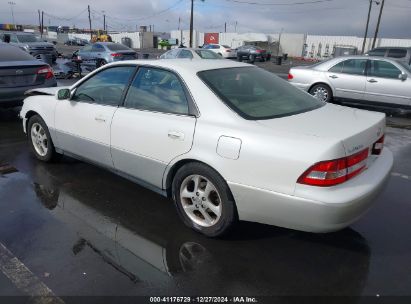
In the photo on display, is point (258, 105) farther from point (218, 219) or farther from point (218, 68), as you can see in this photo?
point (218, 219)

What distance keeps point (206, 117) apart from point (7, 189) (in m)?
2.63

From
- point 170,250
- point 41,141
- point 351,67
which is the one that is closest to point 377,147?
point 170,250

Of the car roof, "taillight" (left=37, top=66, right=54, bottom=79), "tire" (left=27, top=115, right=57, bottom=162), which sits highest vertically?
the car roof

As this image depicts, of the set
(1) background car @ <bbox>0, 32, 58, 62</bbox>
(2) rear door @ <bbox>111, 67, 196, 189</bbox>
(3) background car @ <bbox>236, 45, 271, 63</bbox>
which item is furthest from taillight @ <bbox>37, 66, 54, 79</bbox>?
(3) background car @ <bbox>236, 45, 271, 63</bbox>

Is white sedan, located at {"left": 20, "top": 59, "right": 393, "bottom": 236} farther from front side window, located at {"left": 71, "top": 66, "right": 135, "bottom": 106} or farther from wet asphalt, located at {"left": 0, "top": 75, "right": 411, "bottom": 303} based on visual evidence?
wet asphalt, located at {"left": 0, "top": 75, "right": 411, "bottom": 303}

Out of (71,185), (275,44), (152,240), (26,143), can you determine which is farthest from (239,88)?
(275,44)

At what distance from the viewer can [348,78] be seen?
940cm

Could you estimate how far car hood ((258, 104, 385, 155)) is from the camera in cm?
276

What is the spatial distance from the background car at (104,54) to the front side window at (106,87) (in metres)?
14.3

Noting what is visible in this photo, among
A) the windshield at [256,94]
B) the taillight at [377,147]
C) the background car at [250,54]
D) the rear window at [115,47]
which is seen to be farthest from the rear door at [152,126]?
the background car at [250,54]

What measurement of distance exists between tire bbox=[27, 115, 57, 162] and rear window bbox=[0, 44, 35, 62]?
9.97 ft

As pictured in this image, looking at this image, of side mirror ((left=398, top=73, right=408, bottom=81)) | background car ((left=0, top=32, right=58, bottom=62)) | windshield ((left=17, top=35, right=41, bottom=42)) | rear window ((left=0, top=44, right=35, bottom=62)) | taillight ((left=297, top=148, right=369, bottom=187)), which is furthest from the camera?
windshield ((left=17, top=35, right=41, bottom=42))

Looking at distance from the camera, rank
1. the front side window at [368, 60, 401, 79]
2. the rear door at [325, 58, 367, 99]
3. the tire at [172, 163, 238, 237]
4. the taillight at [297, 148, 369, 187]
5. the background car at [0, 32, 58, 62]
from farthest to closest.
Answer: the background car at [0, 32, 58, 62], the rear door at [325, 58, 367, 99], the front side window at [368, 60, 401, 79], the tire at [172, 163, 238, 237], the taillight at [297, 148, 369, 187]

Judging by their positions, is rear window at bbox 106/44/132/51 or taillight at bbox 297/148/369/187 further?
rear window at bbox 106/44/132/51
